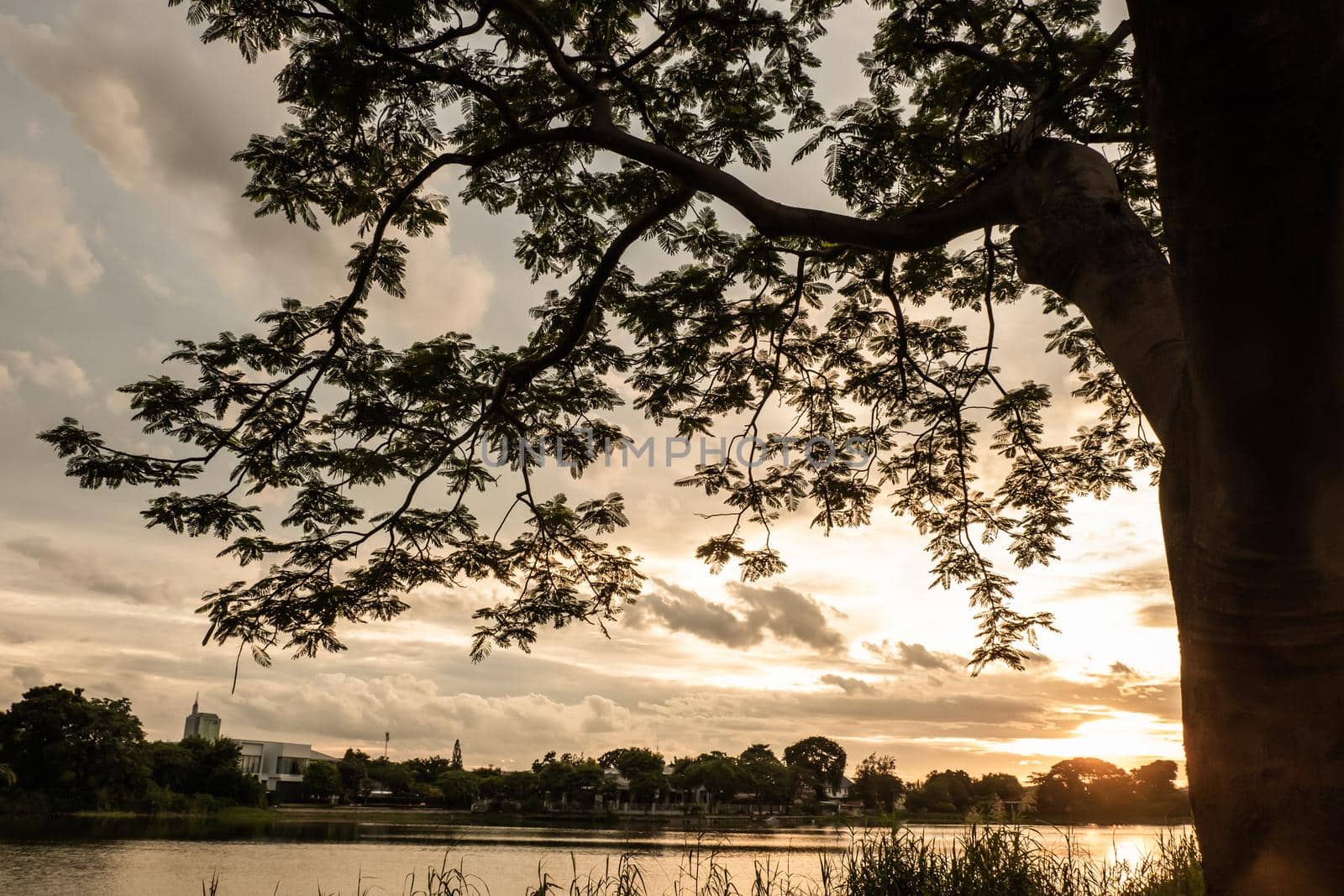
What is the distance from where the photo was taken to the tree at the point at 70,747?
4216cm

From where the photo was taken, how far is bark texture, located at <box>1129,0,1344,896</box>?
6.23 feet

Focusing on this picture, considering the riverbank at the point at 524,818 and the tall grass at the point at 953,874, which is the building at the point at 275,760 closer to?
the riverbank at the point at 524,818

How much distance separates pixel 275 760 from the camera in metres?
79.1

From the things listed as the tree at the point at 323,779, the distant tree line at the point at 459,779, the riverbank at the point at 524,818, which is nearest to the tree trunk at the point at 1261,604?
the distant tree line at the point at 459,779

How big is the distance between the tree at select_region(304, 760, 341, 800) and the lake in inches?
1150

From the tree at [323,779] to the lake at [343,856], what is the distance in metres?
29.2

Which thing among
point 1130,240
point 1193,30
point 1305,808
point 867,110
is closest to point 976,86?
point 867,110

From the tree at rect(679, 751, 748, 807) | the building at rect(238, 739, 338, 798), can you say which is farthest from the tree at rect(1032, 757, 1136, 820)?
the building at rect(238, 739, 338, 798)

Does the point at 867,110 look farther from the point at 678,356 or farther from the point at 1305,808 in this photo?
the point at 1305,808

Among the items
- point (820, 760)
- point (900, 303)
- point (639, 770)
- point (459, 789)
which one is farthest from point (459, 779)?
point (900, 303)

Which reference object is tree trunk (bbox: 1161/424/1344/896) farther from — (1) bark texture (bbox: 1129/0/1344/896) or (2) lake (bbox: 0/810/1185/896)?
(2) lake (bbox: 0/810/1185/896)

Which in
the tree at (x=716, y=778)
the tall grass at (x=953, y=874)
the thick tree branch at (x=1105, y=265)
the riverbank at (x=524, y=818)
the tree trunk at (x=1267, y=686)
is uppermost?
the thick tree branch at (x=1105, y=265)

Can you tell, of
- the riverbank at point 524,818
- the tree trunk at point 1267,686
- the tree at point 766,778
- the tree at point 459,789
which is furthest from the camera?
the tree at point 459,789

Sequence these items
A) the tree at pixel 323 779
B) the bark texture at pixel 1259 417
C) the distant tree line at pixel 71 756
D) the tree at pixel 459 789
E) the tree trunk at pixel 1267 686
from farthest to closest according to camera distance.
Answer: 1. the tree at pixel 323 779
2. the tree at pixel 459 789
3. the distant tree line at pixel 71 756
4. the tree trunk at pixel 1267 686
5. the bark texture at pixel 1259 417
